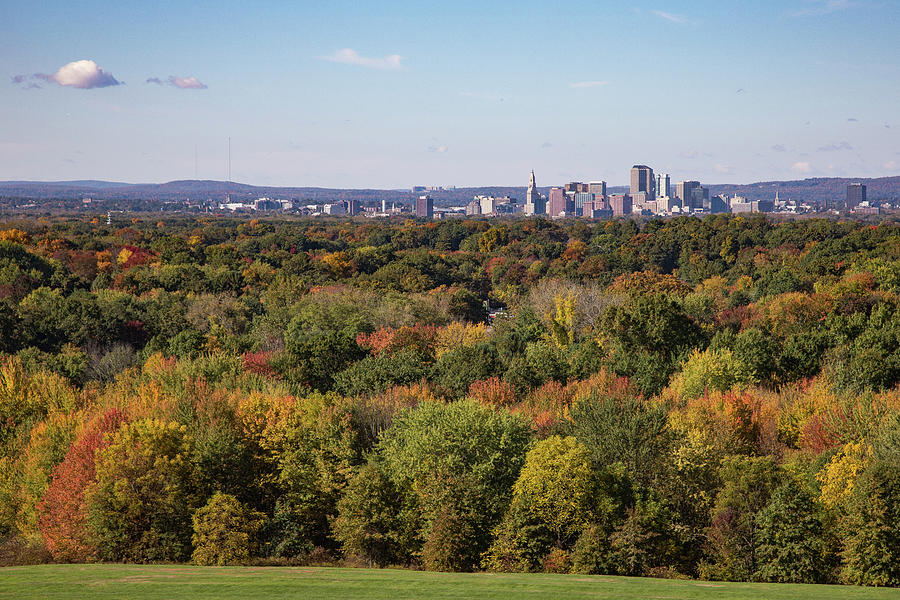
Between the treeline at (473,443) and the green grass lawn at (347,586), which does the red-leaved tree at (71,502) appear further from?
the green grass lawn at (347,586)

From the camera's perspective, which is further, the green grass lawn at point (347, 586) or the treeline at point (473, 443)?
the treeline at point (473, 443)

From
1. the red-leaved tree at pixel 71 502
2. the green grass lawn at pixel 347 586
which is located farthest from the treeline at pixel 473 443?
the green grass lawn at pixel 347 586

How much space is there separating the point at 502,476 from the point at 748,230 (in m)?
105

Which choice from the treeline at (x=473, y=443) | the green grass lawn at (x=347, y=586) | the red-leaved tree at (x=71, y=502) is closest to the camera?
the green grass lawn at (x=347, y=586)

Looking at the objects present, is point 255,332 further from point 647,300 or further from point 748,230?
point 748,230

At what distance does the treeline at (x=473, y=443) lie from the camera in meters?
30.0

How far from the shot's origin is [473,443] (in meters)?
32.7

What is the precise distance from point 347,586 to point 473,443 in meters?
8.27

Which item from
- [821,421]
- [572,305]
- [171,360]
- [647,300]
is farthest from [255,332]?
[821,421]

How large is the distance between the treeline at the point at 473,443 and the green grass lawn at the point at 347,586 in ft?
7.67

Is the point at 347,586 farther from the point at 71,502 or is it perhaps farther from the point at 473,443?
the point at 71,502

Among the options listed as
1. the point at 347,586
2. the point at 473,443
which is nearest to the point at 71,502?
the point at 347,586

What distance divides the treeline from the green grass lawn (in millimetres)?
2337

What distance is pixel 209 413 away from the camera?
35.4 m
